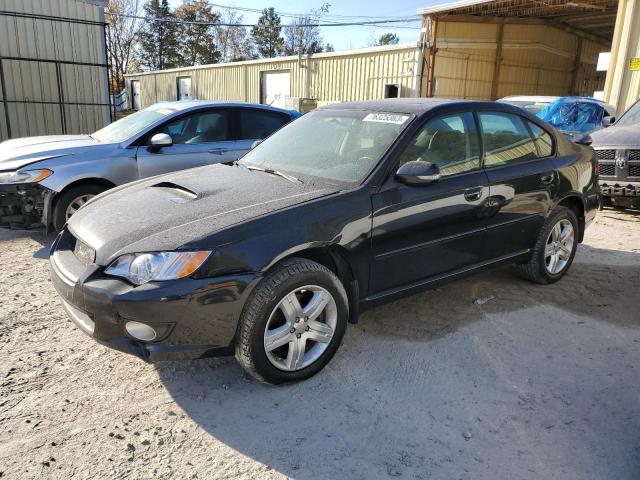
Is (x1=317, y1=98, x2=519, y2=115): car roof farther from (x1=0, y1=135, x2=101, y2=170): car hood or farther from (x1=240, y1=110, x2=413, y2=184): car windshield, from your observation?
(x1=0, y1=135, x2=101, y2=170): car hood

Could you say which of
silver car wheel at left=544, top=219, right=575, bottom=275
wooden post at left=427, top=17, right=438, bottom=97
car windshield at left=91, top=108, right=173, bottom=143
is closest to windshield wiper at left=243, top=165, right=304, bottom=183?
silver car wheel at left=544, top=219, right=575, bottom=275

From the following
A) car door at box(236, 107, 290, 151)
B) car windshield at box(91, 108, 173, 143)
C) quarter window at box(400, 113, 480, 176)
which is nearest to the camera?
quarter window at box(400, 113, 480, 176)

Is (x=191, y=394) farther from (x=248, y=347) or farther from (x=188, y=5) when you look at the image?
(x=188, y=5)

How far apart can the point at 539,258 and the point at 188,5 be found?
49083 mm

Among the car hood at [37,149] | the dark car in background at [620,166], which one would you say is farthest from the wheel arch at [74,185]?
the dark car in background at [620,166]

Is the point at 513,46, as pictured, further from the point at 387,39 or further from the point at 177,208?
the point at 387,39

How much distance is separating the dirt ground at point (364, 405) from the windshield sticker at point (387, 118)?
145 centimetres

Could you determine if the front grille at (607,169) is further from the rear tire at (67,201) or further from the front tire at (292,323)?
the rear tire at (67,201)

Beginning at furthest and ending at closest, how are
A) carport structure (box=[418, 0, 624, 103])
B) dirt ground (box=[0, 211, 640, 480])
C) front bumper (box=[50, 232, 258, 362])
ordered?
1. carport structure (box=[418, 0, 624, 103])
2. front bumper (box=[50, 232, 258, 362])
3. dirt ground (box=[0, 211, 640, 480])

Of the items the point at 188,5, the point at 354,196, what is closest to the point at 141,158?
the point at 354,196

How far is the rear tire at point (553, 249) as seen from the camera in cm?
442

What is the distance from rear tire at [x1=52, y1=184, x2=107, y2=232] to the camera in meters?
5.33

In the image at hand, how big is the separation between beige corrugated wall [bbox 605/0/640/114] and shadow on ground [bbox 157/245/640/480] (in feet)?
36.0

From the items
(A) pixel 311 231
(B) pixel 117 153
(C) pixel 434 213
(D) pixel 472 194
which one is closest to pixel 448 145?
(D) pixel 472 194
